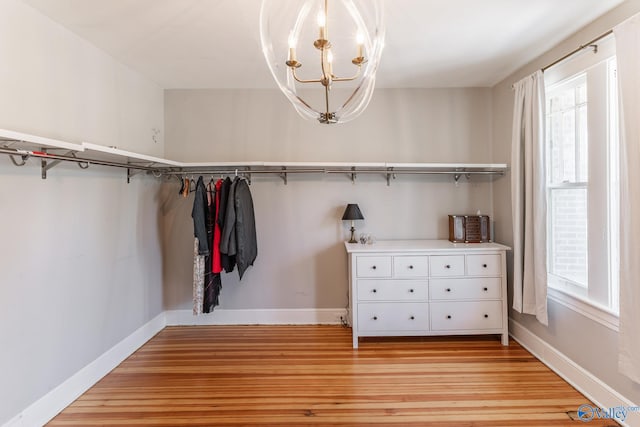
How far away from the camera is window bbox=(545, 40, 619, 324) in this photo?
1.94 metres

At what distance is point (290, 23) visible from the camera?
2025mm

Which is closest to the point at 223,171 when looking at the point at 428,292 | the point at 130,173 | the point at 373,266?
the point at 130,173

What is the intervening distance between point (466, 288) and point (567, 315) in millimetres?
704

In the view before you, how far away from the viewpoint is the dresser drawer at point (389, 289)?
9.07 ft

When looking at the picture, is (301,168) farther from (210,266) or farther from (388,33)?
(388,33)

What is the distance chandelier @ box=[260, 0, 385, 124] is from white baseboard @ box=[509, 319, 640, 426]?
2239 mm

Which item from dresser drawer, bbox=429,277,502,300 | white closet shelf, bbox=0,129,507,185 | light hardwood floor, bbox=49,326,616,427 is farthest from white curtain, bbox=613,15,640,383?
white closet shelf, bbox=0,129,507,185

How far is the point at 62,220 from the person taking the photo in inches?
79.6

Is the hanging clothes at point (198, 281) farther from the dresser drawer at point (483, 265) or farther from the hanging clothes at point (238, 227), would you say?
the dresser drawer at point (483, 265)

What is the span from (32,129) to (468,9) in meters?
2.65

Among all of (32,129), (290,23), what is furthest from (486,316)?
(32,129)

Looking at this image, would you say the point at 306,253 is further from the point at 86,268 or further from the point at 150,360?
the point at 86,268

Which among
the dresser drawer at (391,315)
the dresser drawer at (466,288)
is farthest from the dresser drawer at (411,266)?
the dresser drawer at (391,315)

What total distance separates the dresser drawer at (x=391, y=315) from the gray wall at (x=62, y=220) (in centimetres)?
202
